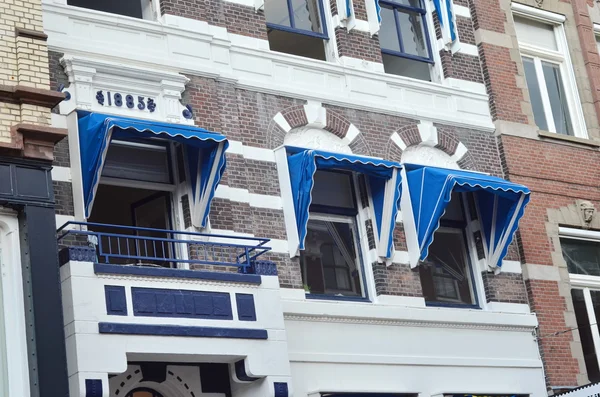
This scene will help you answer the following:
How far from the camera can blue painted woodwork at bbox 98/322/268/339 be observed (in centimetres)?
1374

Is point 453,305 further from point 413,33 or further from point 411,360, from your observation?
point 413,33

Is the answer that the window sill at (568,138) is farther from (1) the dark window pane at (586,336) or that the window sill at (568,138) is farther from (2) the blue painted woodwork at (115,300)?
(2) the blue painted woodwork at (115,300)

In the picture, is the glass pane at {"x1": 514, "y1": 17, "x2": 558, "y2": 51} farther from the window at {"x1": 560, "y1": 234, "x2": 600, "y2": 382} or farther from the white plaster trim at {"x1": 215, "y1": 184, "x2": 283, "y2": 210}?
the white plaster trim at {"x1": 215, "y1": 184, "x2": 283, "y2": 210}

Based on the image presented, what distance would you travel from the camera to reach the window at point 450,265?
19.1m

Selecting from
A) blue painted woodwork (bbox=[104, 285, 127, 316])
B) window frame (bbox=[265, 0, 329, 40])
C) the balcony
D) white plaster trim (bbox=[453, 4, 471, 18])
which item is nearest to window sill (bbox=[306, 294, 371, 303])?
the balcony

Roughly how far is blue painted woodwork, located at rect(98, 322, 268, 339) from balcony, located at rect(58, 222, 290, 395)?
0.04ft

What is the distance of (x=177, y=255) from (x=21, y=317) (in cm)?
367

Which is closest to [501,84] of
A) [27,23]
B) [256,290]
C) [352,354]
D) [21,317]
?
Result: [352,354]

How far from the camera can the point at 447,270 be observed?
1948cm

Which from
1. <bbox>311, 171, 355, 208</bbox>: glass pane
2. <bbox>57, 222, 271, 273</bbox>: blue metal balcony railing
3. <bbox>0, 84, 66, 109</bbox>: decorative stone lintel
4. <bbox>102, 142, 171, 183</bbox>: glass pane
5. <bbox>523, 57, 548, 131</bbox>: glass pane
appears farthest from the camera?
<bbox>523, 57, 548, 131</bbox>: glass pane

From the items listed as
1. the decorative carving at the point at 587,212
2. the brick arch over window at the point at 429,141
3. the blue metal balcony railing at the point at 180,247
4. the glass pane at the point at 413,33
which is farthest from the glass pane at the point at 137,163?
the decorative carving at the point at 587,212

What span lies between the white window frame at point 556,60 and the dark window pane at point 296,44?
4690 mm

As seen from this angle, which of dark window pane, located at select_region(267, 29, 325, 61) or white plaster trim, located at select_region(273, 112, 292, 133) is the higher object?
dark window pane, located at select_region(267, 29, 325, 61)

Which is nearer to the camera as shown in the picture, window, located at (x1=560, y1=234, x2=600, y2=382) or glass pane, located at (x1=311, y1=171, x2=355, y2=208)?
glass pane, located at (x1=311, y1=171, x2=355, y2=208)
